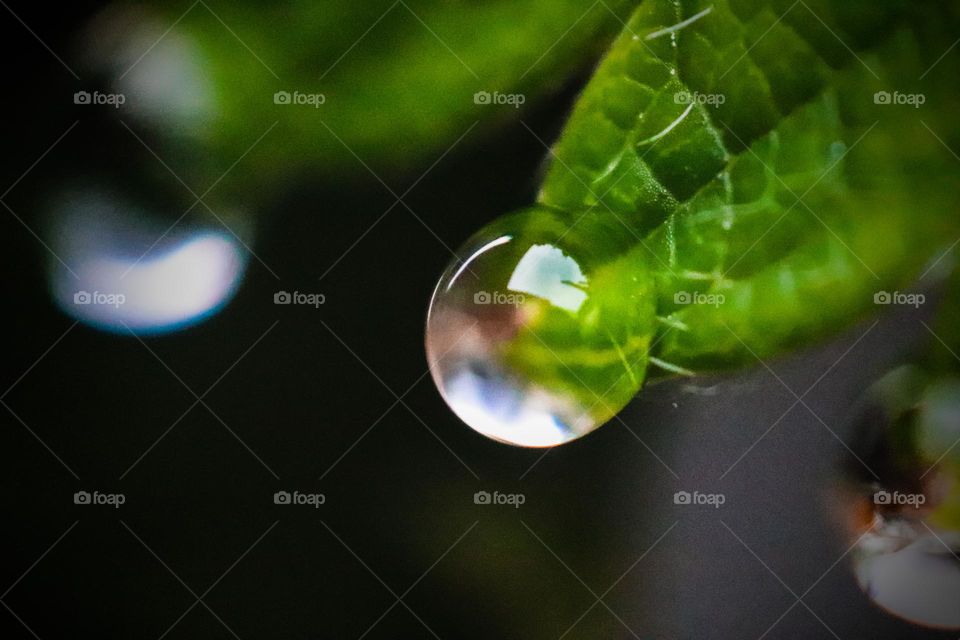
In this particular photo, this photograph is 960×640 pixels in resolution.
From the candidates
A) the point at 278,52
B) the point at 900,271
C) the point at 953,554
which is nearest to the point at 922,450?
the point at 953,554

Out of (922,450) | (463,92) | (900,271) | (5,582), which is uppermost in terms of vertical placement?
(463,92)

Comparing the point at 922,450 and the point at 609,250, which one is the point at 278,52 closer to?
the point at 609,250

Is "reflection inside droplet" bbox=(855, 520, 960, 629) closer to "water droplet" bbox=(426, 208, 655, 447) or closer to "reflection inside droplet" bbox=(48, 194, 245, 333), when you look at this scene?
"water droplet" bbox=(426, 208, 655, 447)
